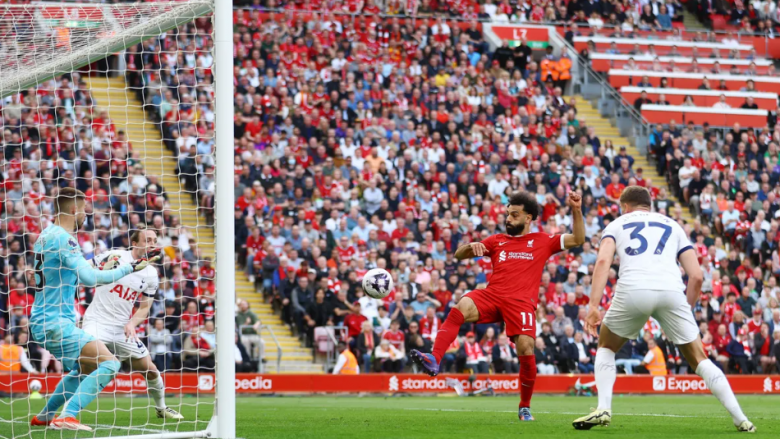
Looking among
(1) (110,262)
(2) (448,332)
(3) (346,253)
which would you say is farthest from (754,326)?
(1) (110,262)

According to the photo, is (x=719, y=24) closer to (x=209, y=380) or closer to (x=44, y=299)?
(x=209, y=380)

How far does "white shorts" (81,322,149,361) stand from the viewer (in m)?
10.2

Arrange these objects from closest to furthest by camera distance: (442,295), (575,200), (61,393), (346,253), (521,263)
Result: (575,200) < (61,393) < (521,263) < (442,295) < (346,253)

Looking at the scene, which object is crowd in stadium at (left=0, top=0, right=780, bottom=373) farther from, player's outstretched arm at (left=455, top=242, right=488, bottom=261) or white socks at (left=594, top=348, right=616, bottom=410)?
white socks at (left=594, top=348, right=616, bottom=410)

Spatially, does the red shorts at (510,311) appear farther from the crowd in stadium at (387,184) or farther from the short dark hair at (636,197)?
the crowd in stadium at (387,184)

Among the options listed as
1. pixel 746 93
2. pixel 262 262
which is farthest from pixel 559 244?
pixel 746 93

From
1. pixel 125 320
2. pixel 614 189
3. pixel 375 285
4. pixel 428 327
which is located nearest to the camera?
pixel 125 320

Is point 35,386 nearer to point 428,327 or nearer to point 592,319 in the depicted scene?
point 428,327

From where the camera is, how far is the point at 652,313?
864 cm

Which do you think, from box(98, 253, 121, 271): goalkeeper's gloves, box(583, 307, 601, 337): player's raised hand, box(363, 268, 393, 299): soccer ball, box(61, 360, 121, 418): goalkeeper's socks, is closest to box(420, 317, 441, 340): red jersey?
box(363, 268, 393, 299): soccer ball

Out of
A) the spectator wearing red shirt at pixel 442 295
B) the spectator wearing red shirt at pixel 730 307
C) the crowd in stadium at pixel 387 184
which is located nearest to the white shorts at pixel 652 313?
the crowd in stadium at pixel 387 184

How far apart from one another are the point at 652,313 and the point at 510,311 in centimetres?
183

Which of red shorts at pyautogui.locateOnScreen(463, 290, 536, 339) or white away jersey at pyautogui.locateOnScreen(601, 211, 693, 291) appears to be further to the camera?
red shorts at pyautogui.locateOnScreen(463, 290, 536, 339)

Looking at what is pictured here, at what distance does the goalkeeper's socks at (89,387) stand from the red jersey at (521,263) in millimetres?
3600
